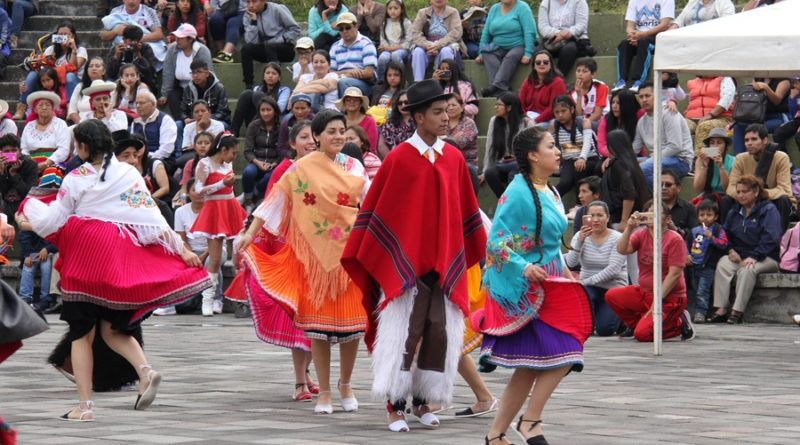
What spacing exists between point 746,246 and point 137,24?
10.1m

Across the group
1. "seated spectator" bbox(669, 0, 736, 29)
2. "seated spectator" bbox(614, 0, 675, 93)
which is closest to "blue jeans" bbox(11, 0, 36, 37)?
"seated spectator" bbox(614, 0, 675, 93)

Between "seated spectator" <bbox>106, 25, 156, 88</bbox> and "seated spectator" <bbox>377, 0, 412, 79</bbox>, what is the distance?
3218mm

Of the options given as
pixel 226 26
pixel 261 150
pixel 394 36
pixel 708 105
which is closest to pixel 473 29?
pixel 394 36

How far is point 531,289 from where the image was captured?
710 cm

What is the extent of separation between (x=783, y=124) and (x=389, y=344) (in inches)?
364

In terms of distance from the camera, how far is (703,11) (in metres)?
17.1

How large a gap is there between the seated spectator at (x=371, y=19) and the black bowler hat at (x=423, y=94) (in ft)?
37.6

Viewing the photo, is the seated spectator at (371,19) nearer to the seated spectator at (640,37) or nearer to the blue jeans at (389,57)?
the blue jeans at (389,57)

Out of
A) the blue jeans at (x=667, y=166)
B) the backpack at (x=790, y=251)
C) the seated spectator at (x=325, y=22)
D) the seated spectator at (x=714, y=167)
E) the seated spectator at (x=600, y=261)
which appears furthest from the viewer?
the seated spectator at (x=325, y=22)

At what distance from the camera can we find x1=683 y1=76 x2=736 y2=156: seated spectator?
53.6ft

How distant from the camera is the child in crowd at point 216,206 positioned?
1614 centimetres

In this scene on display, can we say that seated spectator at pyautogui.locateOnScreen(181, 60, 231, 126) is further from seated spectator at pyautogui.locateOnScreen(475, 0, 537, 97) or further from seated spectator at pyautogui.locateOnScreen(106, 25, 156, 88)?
seated spectator at pyautogui.locateOnScreen(475, 0, 537, 97)

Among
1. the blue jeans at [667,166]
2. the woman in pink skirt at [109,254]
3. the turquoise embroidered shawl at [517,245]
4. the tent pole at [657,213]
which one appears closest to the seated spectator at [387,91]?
the blue jeans at [667,166]

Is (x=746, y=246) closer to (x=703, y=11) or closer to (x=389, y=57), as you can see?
(x=703, y=11)
